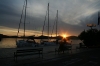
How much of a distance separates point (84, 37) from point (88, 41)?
1409 mm

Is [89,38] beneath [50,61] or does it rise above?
above

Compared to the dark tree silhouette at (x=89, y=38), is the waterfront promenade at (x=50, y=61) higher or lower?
lower

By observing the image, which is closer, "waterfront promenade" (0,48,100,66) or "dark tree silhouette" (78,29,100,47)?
"waterfront promenade" (0,48,100,66)

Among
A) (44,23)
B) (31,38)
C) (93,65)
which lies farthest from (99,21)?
(93,65)

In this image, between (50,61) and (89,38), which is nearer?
(50,61)

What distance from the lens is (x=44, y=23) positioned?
52.9 m

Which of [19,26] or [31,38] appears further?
[31,38]

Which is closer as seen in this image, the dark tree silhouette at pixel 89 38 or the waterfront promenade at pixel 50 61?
the waterfront promenade at pixel 50 61

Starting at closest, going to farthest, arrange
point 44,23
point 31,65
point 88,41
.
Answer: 1. point 31,65
2. point 88,41
3. point 44,23

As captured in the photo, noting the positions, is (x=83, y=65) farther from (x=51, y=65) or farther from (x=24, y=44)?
(x=24, y=44)

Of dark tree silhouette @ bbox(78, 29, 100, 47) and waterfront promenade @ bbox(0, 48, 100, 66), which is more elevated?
dark tree silhouette @ bbox(78, 29, 100, 47)

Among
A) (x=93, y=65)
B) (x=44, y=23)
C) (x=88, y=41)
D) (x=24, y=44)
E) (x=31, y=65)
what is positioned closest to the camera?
(x=31, y=65)

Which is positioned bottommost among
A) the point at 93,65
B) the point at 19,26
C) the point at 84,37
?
the point at 93,65

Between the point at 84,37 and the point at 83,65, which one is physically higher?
the point at 84,37
